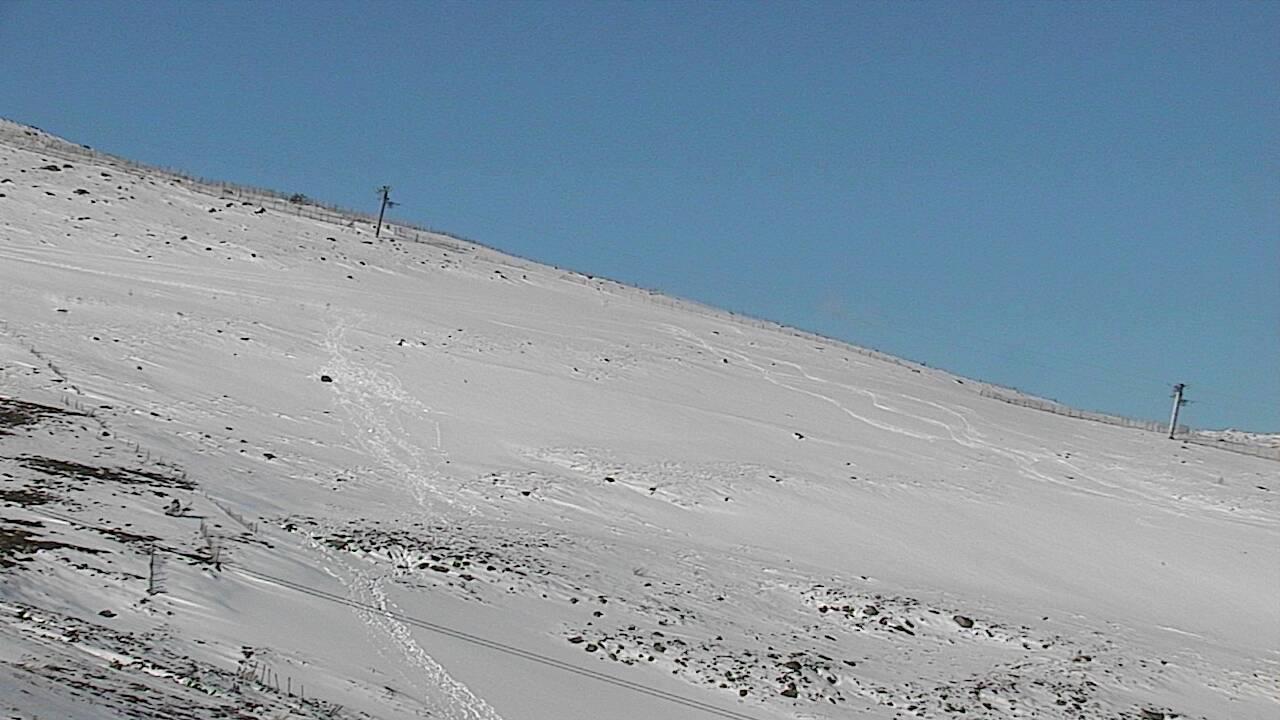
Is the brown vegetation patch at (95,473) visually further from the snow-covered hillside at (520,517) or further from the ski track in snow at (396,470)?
the ski track in snow at (396,470)

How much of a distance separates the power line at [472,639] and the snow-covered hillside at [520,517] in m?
0.07

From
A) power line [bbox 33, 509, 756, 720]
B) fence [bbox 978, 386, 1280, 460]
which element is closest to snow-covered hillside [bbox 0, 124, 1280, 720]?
power line [bbox 33, 509, 756, 720]

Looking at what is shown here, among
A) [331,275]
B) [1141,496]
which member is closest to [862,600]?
[1141,496]

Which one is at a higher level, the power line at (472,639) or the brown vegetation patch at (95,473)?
the brown vegetation patch at (95,473)

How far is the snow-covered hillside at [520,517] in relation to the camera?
11.7m

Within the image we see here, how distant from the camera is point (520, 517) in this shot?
21.3 metres

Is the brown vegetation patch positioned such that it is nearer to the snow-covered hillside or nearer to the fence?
A: the snow-covered hillside

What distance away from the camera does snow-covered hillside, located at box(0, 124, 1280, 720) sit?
462 inches

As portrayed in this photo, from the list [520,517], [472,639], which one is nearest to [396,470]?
[520,517]

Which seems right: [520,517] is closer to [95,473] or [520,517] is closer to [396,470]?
[396,470]

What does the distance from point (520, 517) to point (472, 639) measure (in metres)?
7.80

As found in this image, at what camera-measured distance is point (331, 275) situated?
42.0 metres

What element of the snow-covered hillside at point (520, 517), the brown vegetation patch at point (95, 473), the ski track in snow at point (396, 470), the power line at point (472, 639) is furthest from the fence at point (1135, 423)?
→ the brown vegetation patch at point (95, 473)

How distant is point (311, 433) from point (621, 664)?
12.7 metres
